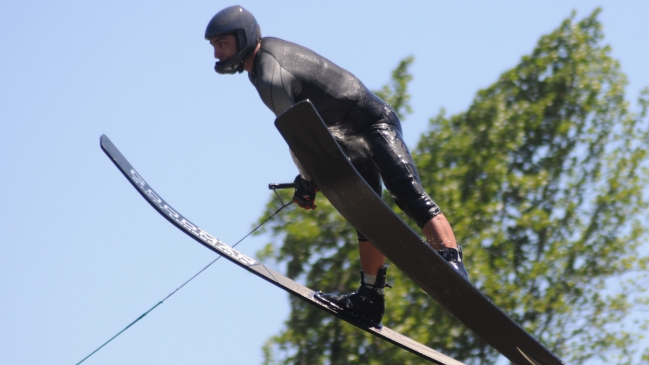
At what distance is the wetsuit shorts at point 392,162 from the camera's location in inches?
232

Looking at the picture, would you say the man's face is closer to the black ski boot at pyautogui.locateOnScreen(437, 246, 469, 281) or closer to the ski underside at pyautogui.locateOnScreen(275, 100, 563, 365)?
the ski underside at pyautogui.locateOnScreen(275, 100, 563, 365)

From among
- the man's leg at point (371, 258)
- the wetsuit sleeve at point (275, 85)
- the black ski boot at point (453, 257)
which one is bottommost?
the black ski boot at point (453, 257)

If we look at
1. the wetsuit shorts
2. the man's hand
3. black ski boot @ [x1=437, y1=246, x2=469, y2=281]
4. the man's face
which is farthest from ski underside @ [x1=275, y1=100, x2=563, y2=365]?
the man's face

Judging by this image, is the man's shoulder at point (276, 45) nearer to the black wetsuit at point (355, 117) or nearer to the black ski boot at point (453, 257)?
the black wetsuit at point (355, 117)

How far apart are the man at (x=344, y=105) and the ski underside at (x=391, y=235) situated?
173 millimetres

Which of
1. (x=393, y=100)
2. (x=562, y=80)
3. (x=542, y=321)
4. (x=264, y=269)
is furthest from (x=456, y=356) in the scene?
(x=264, y=269)

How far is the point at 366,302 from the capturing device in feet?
21.0

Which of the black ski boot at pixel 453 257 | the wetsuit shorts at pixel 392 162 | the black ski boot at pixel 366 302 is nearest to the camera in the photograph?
the black ski boot at pixel 453 257

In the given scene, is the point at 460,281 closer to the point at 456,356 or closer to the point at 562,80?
the point at 456,356

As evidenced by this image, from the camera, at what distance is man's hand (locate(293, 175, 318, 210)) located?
6117mm

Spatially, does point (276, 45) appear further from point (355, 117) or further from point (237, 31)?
point (355, 117)

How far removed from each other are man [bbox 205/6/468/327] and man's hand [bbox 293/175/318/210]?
306mm

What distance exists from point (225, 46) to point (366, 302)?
1717mm

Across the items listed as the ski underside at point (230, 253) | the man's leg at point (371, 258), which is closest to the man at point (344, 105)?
the man's leg at point (371, 258)
